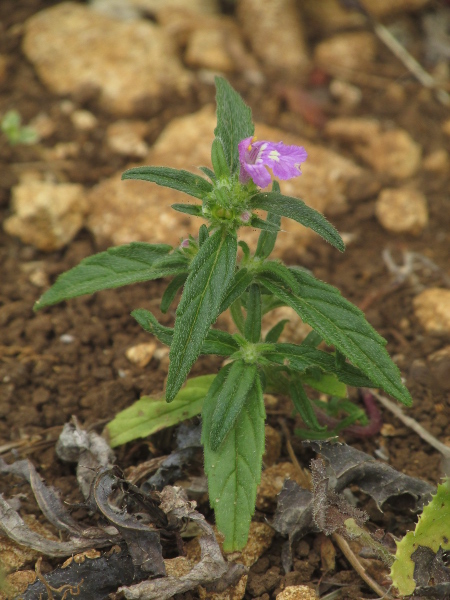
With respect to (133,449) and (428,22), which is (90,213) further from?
(428,22)

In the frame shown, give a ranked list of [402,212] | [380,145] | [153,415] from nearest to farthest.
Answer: [153,415]
[402,212]
[380,145]

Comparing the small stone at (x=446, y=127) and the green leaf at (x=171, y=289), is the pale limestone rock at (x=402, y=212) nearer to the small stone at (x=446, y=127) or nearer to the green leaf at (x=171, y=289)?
the small stone at (x=446, y=127)

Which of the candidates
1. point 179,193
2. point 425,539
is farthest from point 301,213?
point 179,193

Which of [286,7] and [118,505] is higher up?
[286,7]

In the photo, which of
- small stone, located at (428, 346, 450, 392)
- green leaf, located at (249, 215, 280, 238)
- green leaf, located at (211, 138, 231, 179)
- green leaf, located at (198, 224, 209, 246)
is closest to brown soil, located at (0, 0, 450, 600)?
small stone, located at (428, 346, 450, 392)

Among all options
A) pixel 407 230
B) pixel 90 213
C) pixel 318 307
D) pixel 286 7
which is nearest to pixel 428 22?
pixel 286 7

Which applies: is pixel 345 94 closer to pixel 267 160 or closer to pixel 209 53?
pixel 209 53
